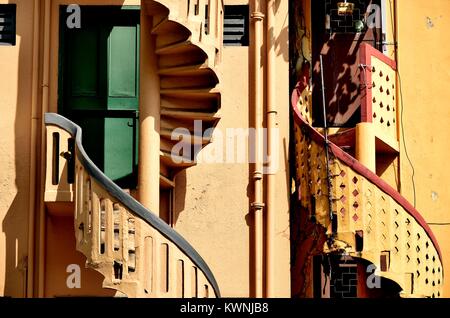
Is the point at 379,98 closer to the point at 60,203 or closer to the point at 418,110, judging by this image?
the point at 418,110

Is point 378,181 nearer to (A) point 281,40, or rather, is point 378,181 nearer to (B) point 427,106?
(B) point 427,106

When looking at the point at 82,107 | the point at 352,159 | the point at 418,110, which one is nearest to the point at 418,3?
the point at 418,110

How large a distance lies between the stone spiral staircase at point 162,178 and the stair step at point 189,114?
0.04ft

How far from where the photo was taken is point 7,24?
26.3 m

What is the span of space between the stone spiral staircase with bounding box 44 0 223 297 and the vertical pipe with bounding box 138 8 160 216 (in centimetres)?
12

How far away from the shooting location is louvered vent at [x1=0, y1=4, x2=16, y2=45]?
2622 cm

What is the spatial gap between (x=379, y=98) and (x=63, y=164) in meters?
4.49

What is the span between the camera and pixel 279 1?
26.4 meters

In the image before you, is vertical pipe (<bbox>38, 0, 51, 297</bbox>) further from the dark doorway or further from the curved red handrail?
the curved red handrail

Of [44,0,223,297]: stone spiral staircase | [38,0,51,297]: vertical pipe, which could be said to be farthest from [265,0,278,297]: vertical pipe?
[38,0,51,297]: vertical pipe

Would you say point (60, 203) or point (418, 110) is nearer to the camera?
point (60, 203)

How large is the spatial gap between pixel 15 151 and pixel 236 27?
10.9ft

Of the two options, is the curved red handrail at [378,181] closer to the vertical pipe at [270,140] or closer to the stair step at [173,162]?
the vertical pipe at [270,140]

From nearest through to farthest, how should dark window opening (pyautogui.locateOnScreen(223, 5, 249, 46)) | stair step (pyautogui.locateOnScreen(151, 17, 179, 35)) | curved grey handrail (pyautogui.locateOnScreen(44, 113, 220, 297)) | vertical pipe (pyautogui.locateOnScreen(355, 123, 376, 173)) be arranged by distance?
curved grey handrail (pyautogui.locateOnScreen(44, 113, 220, 297))
stair step (pyautogui.locateOnScreen(151, 17, 179, 35))
vertical pipe (pyautogui.locateOnScreen(355, 123, 376, 173))
dark window opening (pyautogui.locateOnScreen(223, 5, 249, 46))
